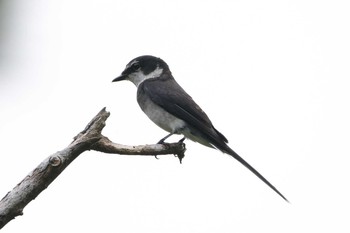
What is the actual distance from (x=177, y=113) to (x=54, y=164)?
3199 millimetres

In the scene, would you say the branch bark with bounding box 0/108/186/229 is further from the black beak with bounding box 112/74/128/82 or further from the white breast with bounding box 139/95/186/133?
the black beak with bounding box 112/74/128/82

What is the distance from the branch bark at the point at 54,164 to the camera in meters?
Result: 4.38

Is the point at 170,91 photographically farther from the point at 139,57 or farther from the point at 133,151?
the point at 133,151

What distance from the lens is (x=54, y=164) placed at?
4594 millimetres

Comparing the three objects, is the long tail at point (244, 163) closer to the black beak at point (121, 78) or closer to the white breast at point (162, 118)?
the white breast at point (162, 118)

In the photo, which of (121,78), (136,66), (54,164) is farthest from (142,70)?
(54,164)

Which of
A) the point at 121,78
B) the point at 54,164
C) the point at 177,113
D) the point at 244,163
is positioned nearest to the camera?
the point at 54,164

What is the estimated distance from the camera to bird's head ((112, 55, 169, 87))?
8703 millimetres

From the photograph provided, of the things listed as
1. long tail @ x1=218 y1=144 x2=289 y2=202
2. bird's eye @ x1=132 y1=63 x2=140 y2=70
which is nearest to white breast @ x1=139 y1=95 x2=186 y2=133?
long tail @ x1=218 y1=144 x2=289 y2=202

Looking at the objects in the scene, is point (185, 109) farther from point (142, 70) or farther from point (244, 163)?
point (142, 70)

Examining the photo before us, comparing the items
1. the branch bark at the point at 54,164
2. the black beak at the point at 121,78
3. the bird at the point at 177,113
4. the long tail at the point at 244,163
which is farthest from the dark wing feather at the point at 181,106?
the branch bark at the point at 54,164

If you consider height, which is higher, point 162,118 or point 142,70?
point 142,70

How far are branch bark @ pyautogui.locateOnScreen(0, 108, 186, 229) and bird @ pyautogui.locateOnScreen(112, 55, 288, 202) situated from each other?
181 centimetres

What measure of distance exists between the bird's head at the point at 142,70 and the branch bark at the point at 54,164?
120 inches
